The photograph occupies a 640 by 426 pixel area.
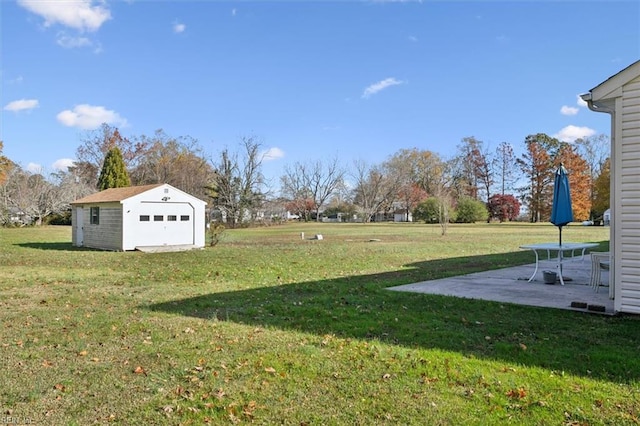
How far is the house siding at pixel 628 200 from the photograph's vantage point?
548cm

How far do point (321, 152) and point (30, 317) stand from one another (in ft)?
199

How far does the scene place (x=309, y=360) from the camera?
4.14 metres

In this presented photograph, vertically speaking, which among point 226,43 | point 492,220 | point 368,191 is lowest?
point 492,220

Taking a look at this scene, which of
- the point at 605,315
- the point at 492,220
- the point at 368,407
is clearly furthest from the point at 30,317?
the point at 492,220

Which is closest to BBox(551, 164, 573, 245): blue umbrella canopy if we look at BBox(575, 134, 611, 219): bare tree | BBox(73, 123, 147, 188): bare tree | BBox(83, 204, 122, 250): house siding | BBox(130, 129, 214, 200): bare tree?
BBox(83, 204, 122, 250): house siding

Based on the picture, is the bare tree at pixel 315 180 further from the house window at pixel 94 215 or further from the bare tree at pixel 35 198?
the house window at pixel 94 215

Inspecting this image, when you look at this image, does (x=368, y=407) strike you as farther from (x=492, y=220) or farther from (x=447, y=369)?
(x=492, y=220)

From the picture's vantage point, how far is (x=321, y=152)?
6562 cm

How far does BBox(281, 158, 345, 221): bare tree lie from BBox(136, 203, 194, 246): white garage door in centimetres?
4437

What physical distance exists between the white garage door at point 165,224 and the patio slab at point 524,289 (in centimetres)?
1462

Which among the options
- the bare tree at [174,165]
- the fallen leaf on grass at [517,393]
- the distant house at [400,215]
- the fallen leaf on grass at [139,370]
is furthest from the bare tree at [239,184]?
the fallen leaf on grass at [517,393]

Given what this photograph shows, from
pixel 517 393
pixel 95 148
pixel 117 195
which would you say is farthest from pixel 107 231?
pixel 95 148

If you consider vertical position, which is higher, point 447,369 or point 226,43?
point 226,43

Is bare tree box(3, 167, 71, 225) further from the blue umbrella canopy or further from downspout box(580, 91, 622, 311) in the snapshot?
downspout box(580, 91, 622, 311)
